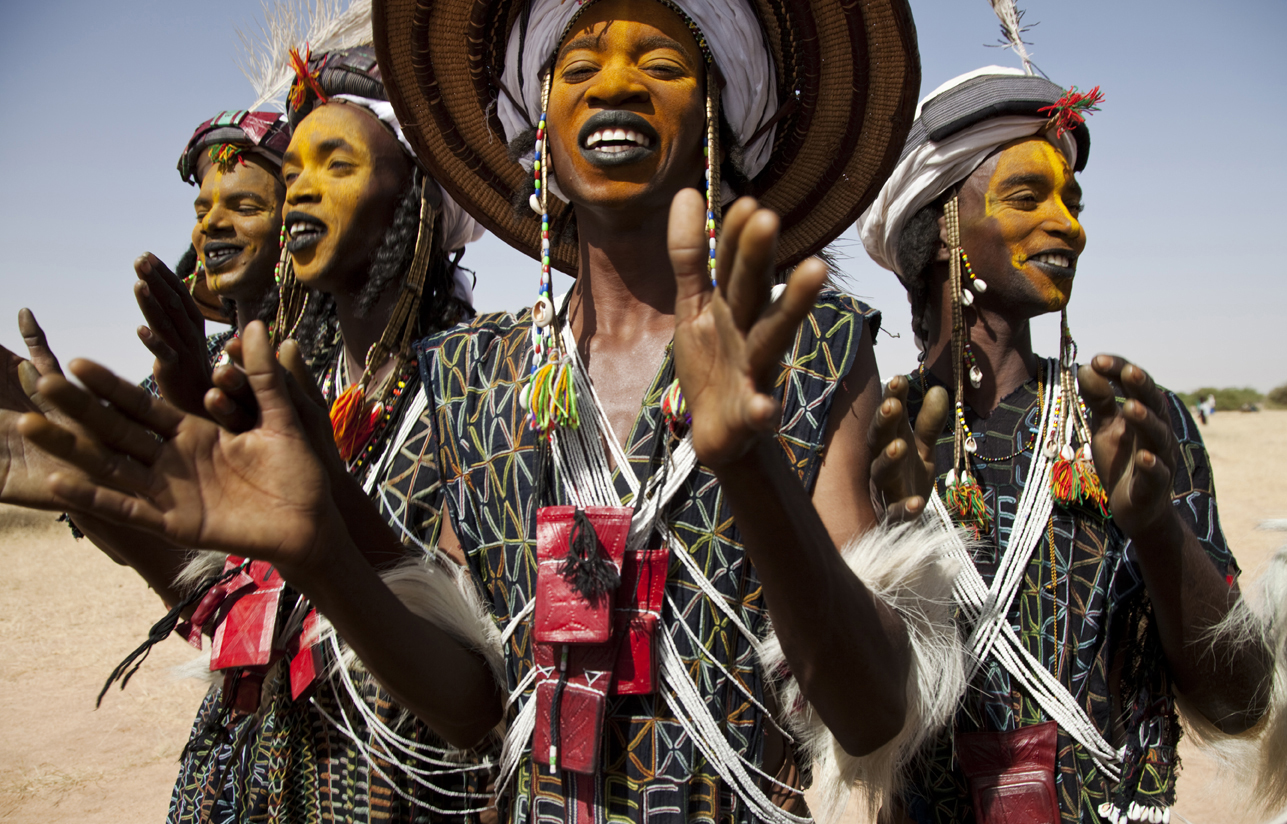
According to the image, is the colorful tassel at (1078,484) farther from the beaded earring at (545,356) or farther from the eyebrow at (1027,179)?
the beaded earring at (545,356)

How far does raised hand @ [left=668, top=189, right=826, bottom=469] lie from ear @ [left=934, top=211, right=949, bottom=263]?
194 cm

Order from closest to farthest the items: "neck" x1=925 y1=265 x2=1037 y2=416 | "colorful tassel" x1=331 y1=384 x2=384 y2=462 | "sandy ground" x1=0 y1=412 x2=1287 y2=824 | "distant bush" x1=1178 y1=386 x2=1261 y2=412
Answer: "colorful tassel" x1=331 y1=384 x2=384 y2=462 → "neck" x1=925 y1=265 x2=1037 y2=416 → "sandy ground" x1=0 y1=412 x2=1287 y2=824 → "distant bush" x1=1178 y1=386 x2=1261 y2=412

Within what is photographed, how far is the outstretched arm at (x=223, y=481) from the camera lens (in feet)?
4.29

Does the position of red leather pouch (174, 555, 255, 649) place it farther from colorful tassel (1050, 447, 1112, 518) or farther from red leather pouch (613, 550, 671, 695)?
colorful tassel (1050, 447, 1112, 518)

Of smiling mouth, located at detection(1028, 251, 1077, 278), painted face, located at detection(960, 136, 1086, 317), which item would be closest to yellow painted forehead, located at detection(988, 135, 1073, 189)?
painted face, located at detection(960, 136, 1086, 317)

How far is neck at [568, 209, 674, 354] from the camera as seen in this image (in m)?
2.07

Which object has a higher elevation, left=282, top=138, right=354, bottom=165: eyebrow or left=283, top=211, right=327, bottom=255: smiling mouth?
left=282, top=138, right=354, bottom=165: eyebrow

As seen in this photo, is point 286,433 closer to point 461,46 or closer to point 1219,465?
point 461,46

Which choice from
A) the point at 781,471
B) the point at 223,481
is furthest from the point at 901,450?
the point at 223,481

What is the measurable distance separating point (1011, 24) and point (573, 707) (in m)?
2.88

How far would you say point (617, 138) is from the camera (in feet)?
6.25

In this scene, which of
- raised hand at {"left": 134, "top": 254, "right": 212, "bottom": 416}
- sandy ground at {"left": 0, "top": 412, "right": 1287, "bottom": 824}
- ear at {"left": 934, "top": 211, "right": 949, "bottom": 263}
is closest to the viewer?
raised hand at {"left": 134, "top": 254, "right": 212, "bottom": 416}

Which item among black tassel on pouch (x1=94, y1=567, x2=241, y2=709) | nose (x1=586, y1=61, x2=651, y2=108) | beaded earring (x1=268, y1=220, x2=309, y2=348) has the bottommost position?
black tassel on pouch (x1=94, y1=567, x2=241, y2=709)

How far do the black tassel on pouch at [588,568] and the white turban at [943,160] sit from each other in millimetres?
1492
